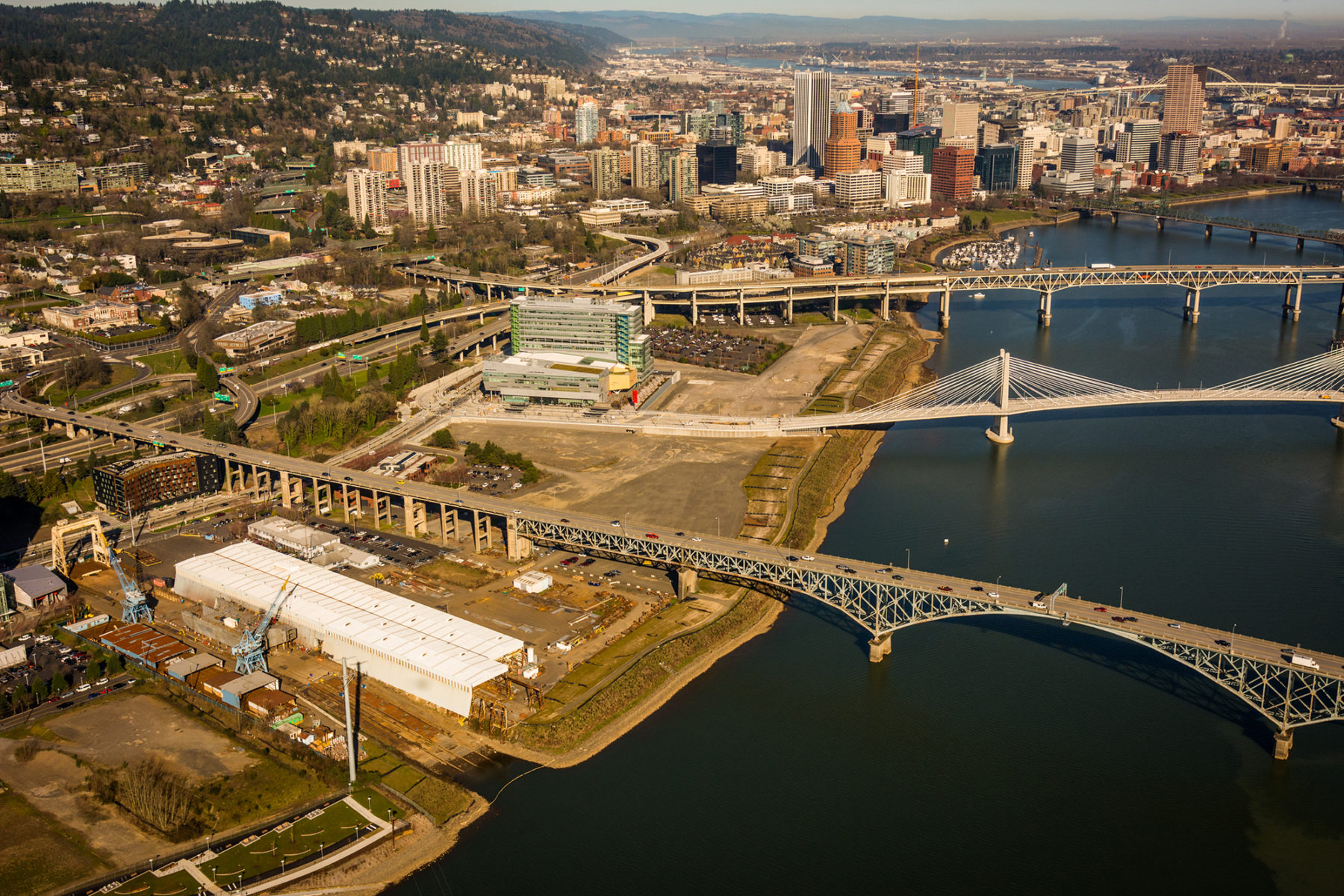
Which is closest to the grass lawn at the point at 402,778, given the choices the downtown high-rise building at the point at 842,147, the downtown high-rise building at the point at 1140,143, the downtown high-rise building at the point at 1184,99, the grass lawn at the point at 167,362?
the grass lawn at the point at 167,362

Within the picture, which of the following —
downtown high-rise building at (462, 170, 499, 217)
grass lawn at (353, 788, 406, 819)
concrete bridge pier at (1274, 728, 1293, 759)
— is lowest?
grass lawn at (353, 788, 406, 819)

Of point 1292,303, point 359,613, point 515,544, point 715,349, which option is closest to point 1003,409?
point 715,349

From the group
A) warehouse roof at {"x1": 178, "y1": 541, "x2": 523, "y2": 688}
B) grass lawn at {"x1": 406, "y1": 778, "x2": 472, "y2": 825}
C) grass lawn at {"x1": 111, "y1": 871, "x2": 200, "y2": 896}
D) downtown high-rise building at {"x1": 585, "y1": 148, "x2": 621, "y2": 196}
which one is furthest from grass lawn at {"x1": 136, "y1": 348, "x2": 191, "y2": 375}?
downtown high-rise building at {"x1": 585, "y1": 148, "x2": 621, "y2": 196}

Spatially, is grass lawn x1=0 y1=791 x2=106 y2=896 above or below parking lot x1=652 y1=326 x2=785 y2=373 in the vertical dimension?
below

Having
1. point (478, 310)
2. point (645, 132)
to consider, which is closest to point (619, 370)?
point (478, 310)

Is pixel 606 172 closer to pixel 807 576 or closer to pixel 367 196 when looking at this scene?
pixel 367 196

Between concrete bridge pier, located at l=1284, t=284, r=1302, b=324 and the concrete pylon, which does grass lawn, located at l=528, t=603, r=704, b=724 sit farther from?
concrete bridge pier, located at l=1284, t=284, r=1302, b=324
